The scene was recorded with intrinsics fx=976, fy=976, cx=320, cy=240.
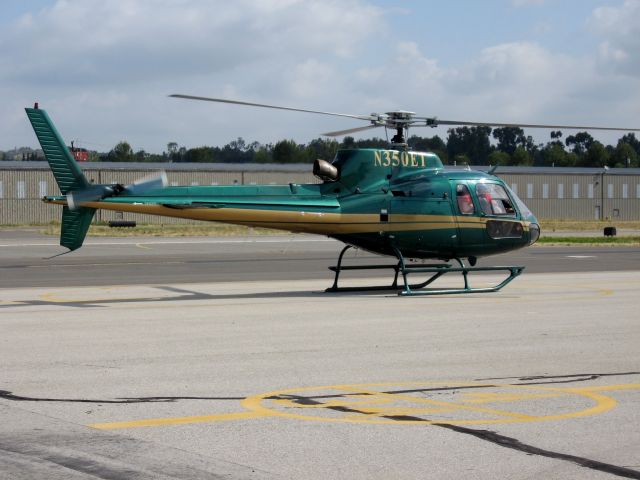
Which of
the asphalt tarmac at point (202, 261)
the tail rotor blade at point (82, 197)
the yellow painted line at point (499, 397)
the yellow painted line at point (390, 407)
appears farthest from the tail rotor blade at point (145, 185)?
the yellow painted line at point (499, 397)

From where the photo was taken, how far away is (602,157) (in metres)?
150

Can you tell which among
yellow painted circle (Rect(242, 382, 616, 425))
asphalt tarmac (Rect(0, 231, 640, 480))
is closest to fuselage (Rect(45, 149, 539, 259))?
asphalt tarmac (Rect(0, 231, 640, 480))

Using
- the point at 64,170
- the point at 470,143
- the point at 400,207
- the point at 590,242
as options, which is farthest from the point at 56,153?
the point at 470,143

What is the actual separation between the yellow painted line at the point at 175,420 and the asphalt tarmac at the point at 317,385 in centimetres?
3

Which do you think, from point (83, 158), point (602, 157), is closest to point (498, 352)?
point (83, 158)

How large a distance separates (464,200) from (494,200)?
0.75 m

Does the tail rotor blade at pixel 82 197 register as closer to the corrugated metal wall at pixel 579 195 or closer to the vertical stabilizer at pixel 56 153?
the vertical stabilizer at pixel 56 153

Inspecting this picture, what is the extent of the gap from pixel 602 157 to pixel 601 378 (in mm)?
145791

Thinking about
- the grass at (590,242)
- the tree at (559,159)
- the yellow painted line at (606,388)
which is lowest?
the grass at (590,242)

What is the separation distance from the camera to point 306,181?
8044 cm

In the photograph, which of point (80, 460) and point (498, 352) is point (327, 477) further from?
point (498, 352)

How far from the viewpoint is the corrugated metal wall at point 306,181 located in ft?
245

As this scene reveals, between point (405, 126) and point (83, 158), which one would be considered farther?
point (83, 158)

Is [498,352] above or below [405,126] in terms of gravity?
below
